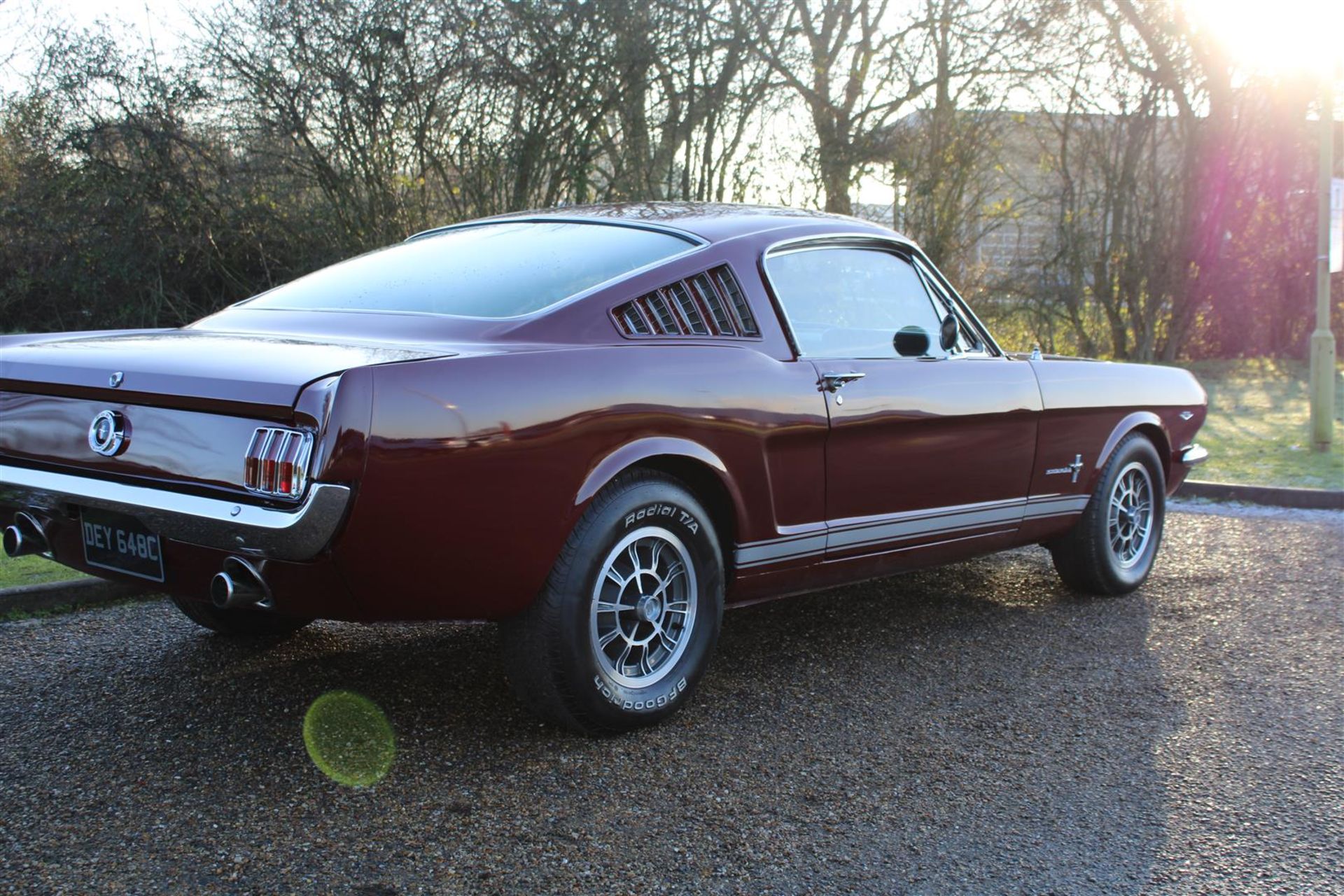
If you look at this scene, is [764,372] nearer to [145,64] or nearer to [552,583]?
[552,583]

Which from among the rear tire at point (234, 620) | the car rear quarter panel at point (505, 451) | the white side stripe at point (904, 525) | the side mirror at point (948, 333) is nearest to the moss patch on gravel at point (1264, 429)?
the white side stripe at point (904, 525)

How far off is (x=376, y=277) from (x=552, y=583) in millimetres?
1394

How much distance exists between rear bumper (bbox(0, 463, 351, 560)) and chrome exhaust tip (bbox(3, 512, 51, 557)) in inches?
2.7

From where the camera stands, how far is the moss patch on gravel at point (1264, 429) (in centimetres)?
934

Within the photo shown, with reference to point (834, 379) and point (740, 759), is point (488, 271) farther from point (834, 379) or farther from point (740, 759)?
point (740, 759)

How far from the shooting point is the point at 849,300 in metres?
4.50

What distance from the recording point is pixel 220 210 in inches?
476

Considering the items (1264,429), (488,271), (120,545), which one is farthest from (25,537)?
(1264,429)

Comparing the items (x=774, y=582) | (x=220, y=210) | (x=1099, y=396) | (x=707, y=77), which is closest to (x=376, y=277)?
(x=774, y=582)

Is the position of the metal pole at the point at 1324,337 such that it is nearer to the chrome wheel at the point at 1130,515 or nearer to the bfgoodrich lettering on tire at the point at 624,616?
the chrome wheel at the point at 1130,515

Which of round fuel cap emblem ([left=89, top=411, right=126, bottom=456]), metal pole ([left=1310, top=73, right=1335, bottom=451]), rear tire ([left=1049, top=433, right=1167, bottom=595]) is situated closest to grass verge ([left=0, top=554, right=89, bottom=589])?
round fuel cap emblem ([left=89, top=411, right=126, bottom=456])

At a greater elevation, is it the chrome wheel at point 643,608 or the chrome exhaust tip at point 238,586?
the chrome exhaust tip at point 238,586

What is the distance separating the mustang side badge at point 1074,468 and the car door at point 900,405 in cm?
22

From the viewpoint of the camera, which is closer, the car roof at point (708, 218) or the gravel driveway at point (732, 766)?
→ the gravel driveway at point (732, 766)
